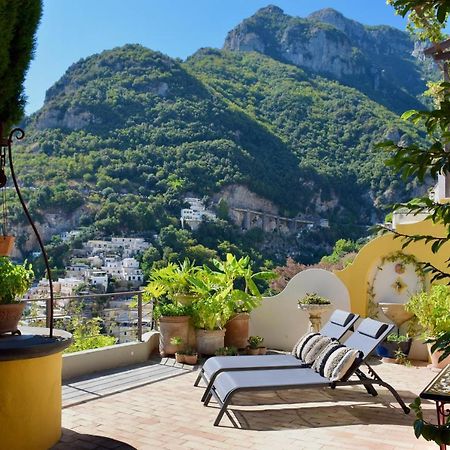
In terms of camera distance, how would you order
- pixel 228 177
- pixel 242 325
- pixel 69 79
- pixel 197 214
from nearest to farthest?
pixel 242 325 < pixel 197 214 < pixel 228 177 < pixel 69 79

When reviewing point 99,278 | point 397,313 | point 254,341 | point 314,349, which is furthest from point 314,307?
point 99,278

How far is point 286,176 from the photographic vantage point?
42188mm

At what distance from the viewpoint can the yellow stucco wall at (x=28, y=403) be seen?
3.73 meters

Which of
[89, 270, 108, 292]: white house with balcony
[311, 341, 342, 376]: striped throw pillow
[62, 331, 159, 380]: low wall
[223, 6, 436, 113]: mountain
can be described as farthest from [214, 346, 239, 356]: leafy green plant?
[223, 6, 436, 113]: mountain

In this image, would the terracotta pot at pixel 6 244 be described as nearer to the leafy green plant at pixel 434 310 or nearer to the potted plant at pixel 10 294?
the potted plant at pixel 10 294

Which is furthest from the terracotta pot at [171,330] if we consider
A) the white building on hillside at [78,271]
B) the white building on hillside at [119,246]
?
the white building on hillside at [119,246]

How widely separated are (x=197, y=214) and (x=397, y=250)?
2711 centimetres

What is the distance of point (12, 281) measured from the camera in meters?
4.20

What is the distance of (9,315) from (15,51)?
191 centimetres

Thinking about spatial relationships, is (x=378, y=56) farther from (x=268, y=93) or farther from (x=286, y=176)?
(x=286, y=176)

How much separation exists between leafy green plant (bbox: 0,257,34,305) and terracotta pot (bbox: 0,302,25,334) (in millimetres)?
50

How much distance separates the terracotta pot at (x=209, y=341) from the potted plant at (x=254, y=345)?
462 millimetres

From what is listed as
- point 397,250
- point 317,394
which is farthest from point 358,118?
point 317,394

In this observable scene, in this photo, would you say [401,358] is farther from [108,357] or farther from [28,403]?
[28,403]
